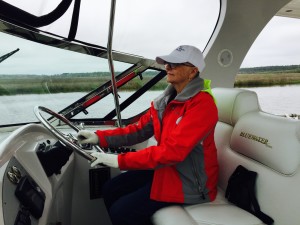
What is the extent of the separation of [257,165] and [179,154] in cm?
41

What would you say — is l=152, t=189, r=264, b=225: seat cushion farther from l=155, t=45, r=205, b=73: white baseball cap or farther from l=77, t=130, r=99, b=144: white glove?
l=155, t=45, r=205, b=73: white baseball cap

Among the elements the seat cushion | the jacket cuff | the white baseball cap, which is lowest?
the seat cushion

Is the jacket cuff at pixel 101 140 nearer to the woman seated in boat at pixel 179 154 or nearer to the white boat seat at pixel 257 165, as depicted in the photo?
the woman seated in boat at pixel 179 154

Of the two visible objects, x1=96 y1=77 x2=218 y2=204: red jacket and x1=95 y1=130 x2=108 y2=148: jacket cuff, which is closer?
x1=96 y1=77 x2=218 y2=204: red jacket

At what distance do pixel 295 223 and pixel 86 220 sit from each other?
1.37m

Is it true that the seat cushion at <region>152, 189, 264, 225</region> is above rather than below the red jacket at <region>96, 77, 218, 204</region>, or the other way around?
below

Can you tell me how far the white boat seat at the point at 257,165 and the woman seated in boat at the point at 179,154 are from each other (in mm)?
74

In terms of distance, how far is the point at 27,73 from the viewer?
7.36ft

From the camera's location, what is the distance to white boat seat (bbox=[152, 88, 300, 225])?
3.92 feet

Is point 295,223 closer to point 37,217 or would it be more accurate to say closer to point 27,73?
point 37,217

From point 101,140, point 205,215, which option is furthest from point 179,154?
point 101,140

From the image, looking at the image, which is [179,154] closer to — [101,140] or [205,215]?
[205,215]

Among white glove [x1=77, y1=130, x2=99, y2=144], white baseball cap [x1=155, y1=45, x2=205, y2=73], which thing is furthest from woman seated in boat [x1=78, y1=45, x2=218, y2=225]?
white glove [x1=77, y1=130, x2=99, y2=144]

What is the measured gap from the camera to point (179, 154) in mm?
1272
